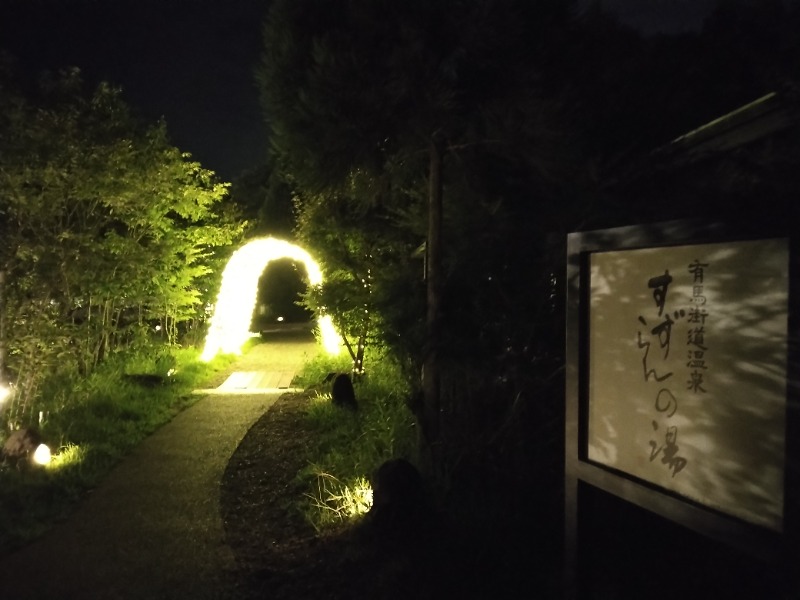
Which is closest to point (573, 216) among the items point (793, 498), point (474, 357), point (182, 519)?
point (474, 357)

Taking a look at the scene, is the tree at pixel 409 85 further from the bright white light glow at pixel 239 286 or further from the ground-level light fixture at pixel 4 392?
the bright white light glow at pixel 239 286

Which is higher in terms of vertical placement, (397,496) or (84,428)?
(397,496)

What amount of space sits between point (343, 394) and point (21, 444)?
4.00 metres

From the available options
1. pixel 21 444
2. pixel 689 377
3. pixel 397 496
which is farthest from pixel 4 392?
pixel 689 377

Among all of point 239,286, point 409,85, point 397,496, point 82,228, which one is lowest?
point 397,496

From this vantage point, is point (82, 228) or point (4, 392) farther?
point (82, 228)

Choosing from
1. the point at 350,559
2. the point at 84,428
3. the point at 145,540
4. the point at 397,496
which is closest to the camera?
the point at 350,559

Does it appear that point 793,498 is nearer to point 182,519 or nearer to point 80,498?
A: point 182,519

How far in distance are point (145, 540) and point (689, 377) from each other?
4.32m

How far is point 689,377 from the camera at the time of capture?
9.72 ft

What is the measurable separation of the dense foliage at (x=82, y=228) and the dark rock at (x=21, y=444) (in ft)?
3.21

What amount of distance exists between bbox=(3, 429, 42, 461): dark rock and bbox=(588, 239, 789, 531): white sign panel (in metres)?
5.69

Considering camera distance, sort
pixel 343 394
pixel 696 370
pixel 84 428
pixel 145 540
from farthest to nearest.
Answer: pixel 343 394 < pixel 84 428 < pixel 145 540 < pixel 696 370

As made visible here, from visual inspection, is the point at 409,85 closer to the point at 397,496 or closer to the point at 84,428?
the point at 397,496
